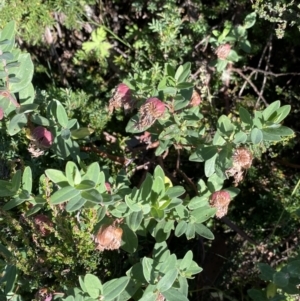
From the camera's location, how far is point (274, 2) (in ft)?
5.44

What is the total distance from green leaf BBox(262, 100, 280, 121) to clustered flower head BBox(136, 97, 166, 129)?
1.03 feet

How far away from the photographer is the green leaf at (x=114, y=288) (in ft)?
4.12

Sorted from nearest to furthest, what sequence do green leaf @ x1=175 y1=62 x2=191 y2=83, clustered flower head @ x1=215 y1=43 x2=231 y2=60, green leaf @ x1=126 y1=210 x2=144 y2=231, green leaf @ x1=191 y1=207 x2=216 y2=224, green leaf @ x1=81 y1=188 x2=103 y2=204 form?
green leaf @ x1=81 y1=188 x2=103 y2=204 → green leaf @ x1=126 y1=210 x2=144 y2=231 → green leaf @ x1=191 y1=207 x2=216 y2=224 → green leaf @ x1=175 y1=62 x2=191 y2=83 → clustered flower head @ x1=215 y1=43 x2=231 y2=60

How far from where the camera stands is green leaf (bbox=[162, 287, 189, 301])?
125 centimetres

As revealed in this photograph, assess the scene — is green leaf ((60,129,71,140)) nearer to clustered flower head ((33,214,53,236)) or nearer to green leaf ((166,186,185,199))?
clustered flower head ((33,214,53,236))

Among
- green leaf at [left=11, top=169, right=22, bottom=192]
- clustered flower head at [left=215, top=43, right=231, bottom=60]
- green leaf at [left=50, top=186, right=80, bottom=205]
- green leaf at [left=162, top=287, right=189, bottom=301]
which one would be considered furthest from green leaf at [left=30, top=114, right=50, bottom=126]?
clustered flower head at [left=215, top=43, right=231, bottom=60]

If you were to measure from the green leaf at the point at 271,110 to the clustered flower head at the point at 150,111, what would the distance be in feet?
1.03

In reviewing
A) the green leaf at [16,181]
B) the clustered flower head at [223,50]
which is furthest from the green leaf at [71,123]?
the clustered flower head at [223,50]

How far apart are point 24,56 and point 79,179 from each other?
44 cm

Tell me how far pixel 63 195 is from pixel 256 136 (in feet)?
1.85

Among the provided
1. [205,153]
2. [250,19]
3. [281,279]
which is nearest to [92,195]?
[205,153]

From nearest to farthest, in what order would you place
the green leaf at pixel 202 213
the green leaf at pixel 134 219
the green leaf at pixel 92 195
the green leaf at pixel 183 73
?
the green leaf at pixel 92 195
the green leaf at pixel 134 219
the green leaf at pixel 202 213
the green leaf at pixel 183 73

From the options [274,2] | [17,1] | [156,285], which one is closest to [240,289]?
[156,285]

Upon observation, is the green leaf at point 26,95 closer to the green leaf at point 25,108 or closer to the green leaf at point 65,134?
the green leaf at point 25,108
